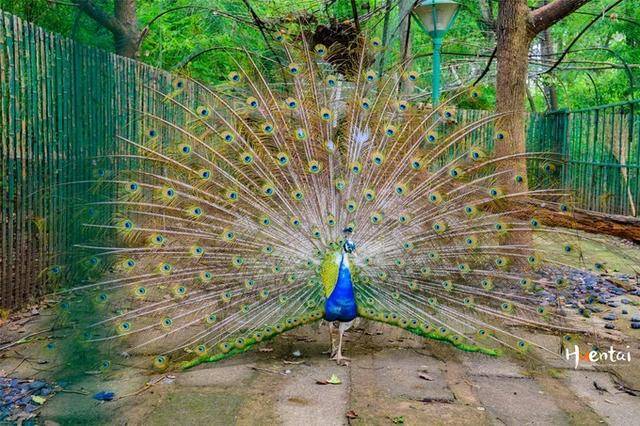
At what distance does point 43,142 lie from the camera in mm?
5586

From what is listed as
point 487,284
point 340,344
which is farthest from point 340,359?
point 487,284

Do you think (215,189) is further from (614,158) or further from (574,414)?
(614,158)

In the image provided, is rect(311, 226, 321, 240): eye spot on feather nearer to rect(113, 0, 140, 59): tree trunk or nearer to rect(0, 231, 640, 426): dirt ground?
rect(0, 231, 640, 426): dirt ground

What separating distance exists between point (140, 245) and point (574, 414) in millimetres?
2886

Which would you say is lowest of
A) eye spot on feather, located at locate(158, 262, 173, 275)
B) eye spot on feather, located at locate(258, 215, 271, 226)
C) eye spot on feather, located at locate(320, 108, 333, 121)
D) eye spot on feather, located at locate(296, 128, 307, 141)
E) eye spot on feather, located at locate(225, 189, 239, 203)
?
eye spot on feather, located at locate(158, 262, 173, 275)

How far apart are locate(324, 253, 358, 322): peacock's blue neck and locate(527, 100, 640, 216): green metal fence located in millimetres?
5181

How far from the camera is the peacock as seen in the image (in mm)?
4371

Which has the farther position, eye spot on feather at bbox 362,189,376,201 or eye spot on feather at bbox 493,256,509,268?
eye spot on feather at bbox 362,189,376,201

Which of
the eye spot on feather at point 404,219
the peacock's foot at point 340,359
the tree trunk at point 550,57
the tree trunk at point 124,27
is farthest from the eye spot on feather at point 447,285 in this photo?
the tree trunk at point 550,57

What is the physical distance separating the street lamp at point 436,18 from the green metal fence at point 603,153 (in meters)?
2.24

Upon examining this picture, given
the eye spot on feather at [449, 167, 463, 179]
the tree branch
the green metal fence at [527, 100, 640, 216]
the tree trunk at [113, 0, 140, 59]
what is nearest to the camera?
the eye spot on feather at [449, 167, 463, 179]

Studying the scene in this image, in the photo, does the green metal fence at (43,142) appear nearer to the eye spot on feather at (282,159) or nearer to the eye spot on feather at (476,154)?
the eye spot on feather at (282,159)

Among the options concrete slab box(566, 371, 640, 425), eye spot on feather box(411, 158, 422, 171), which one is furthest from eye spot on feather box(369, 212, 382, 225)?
concrete slab box(566, 371, 640, 425)

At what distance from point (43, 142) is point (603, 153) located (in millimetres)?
8589
